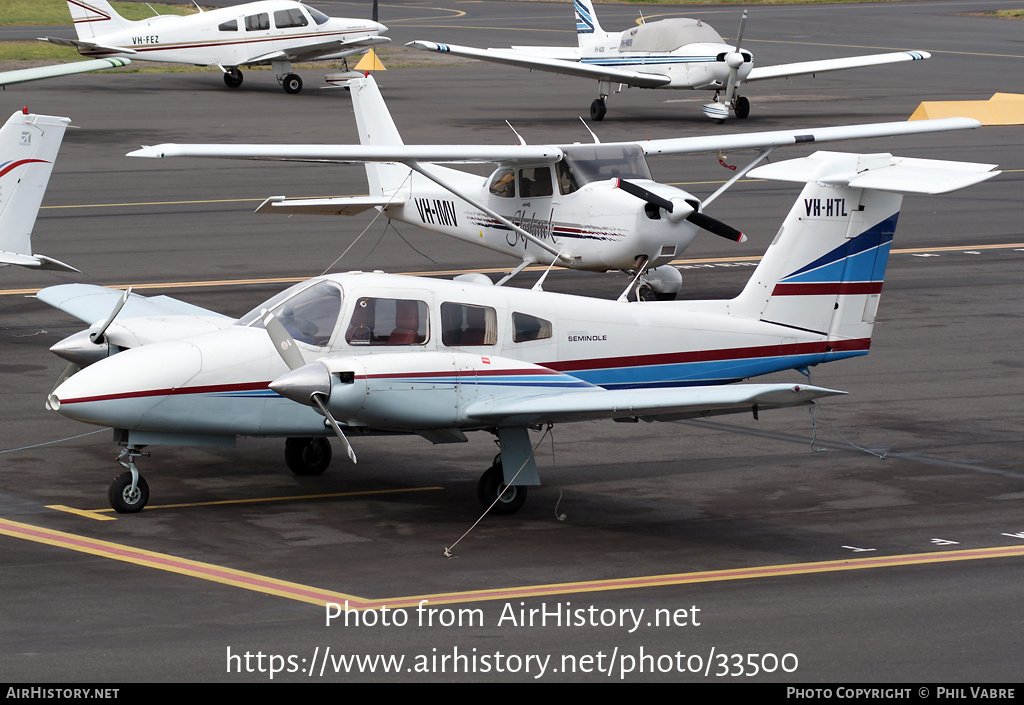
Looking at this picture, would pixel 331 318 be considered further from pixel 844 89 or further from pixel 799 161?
pixel 844 89

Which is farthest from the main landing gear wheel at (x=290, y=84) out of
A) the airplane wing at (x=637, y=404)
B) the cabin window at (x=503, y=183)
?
the airplane wing at (x=637, y=404)

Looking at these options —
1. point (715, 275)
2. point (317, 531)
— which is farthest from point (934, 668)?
point (715, 275)

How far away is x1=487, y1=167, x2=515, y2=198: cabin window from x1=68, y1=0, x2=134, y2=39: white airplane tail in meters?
27.1

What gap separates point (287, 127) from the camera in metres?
38.3

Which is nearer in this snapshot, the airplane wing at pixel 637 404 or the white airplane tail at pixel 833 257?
the airplane wing at pixel 637 404

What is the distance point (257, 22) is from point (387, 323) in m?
35.4

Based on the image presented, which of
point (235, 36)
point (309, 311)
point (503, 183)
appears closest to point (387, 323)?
point (309, 311)

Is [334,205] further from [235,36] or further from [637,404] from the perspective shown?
[235,36]

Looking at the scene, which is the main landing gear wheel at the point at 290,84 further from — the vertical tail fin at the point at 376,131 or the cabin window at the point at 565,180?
the cabin window at the point at 565,180

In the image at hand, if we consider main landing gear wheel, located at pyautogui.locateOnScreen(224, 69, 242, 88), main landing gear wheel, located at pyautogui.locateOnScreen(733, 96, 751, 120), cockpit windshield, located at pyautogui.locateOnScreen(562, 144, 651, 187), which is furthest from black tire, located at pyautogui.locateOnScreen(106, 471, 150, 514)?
main landing gear wheel, located at pyautogui.locateOnScreen(224, 69, 242, 88)

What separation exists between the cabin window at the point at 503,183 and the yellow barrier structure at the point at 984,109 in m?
23.5

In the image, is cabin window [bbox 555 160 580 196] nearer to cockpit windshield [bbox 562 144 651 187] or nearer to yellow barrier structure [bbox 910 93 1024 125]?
cockpit windshield [bbox 562 144 651 187]

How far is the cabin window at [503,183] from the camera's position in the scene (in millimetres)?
20531

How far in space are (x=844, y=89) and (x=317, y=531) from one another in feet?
141
